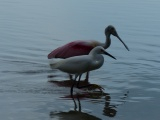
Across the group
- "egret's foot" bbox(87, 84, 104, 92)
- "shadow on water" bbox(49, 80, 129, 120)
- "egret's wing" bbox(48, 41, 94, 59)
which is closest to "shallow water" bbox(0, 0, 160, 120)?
"shadow on water" bbox(49, 80, 129, 120)

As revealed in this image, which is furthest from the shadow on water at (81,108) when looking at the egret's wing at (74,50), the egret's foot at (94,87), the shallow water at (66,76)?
the egret's wing at (74,50)

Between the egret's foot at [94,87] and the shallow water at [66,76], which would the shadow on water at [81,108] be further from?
the egret's foot at [94,87]

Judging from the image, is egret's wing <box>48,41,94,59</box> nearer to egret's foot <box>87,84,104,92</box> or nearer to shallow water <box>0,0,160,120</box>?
shallow water <box>0,0,160,120</box>

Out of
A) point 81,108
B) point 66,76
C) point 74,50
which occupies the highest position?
point 74,50

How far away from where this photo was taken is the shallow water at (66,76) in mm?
6934

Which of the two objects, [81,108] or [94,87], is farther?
[94,87]

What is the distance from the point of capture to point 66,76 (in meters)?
9.64

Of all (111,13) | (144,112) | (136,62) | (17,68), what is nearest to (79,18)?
(111,13)

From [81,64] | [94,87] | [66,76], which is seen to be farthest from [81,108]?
[66,76]

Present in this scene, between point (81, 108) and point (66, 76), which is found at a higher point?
point (81, 108)

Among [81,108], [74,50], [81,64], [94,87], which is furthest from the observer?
[74,50]

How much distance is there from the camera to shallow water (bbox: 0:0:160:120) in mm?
6934

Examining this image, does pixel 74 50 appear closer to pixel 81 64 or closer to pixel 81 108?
pixel 81 64

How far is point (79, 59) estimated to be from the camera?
309 inches
